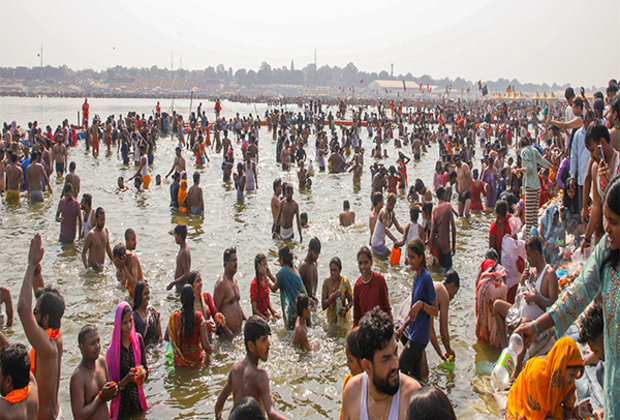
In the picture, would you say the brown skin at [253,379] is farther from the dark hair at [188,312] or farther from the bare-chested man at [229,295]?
the bare-chested man at [229,295]

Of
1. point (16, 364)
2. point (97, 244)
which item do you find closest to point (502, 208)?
point (16, 364)

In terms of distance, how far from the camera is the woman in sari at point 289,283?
616 centimetres

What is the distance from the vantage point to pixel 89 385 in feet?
12.3

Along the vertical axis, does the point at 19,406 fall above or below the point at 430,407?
below

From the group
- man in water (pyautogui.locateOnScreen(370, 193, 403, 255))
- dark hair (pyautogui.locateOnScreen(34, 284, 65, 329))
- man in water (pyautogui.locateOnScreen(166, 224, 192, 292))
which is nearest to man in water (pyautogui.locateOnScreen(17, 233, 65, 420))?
dark hair (pyautogui.locateOnScreen(34, 284, 65, 329))

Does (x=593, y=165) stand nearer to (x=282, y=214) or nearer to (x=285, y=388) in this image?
(x=285, y=388)

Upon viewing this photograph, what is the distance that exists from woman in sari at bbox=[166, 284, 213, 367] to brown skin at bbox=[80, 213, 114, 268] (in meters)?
3.29

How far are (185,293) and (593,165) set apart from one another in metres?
4.52

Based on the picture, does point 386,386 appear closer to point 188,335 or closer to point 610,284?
point 610,284

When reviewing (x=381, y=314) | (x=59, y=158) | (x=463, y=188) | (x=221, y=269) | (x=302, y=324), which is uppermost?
(x=59, y=158)

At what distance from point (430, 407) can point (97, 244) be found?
25.4ft

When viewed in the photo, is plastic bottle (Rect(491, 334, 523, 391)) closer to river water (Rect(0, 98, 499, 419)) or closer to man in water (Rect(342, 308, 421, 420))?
river water (Rect(0, 98, 499, 419))

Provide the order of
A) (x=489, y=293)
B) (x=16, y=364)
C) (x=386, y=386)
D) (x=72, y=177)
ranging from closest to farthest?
(x=386, y=386), (x=16, y=364), (x=489, y=293), (x=72, y=177)

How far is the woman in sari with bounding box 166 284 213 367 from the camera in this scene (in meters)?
5.20
